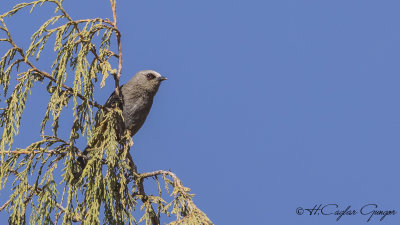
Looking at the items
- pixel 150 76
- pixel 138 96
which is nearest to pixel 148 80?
pixel 150 76

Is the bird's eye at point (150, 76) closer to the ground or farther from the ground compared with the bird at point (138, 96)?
farther from the ground

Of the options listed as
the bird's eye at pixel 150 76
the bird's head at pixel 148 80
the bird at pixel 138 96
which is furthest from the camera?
the bird's eye at pixel 150 76

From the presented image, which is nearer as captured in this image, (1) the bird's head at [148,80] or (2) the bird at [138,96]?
(2) the bird at [138,96]

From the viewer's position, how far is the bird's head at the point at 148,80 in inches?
231

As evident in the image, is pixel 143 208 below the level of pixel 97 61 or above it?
below

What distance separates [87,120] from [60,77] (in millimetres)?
316

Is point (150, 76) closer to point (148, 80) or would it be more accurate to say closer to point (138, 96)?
point (148, 80)

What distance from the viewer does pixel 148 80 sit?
599cm

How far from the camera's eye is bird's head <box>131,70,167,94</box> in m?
5.86

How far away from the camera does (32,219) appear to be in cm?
384

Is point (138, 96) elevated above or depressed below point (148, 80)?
below

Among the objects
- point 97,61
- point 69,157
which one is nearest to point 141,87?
point 97,61

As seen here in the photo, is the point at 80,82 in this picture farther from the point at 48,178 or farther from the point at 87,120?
the point at 48,178

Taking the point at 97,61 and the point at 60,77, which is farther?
the point at 97,61
